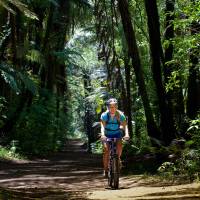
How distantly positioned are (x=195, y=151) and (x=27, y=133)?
16306 millimetres

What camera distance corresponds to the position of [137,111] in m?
30.9

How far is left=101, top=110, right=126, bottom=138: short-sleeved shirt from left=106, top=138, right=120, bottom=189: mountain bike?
0.13 meters

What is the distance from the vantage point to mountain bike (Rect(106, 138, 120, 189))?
986 centimetres

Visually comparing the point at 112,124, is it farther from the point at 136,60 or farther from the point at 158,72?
the point at 136,60

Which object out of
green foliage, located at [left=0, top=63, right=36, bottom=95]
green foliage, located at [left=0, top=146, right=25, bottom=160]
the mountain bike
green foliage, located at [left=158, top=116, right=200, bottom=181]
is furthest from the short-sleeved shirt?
green foliage, located at [left=0, top=146, right=25, bottom=160]

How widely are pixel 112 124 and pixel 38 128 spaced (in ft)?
60.6

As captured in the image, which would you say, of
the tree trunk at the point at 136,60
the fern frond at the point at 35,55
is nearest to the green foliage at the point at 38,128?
the fern frond at the point at 35,55

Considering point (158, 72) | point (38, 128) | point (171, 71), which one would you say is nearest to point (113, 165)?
point (158, 72)

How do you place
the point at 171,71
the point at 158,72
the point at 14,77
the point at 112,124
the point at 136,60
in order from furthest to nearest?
the point at 14,77 < the point at 171,71 < the point at 136,60 < the point at 158,72 < the point at 112,124

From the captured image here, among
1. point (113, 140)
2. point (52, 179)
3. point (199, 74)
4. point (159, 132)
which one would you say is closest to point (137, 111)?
point (199, 74)

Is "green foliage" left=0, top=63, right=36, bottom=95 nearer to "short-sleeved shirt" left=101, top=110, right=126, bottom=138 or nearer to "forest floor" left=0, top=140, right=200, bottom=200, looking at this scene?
"forest floor" left=0, top=140, right=200, bottom=200

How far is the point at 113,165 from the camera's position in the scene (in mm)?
9922

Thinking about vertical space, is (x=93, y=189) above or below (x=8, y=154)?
below

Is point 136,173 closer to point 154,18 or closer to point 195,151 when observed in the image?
point 195,151
